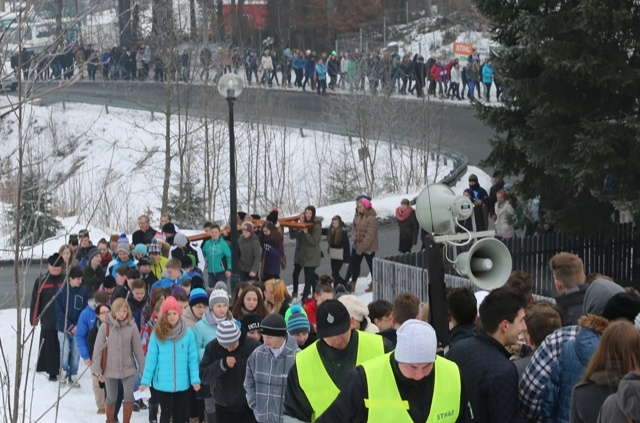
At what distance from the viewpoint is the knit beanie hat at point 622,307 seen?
268 inches

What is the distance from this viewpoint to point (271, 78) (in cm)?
4978

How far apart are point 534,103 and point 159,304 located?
7121 mm

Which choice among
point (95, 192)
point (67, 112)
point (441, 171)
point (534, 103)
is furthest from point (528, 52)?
point (67, 112)

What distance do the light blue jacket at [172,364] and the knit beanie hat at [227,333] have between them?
1541 mm

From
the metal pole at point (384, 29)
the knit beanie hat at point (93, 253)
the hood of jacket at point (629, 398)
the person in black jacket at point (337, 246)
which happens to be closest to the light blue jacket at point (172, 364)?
the knit beanie hat at point (93, 253)

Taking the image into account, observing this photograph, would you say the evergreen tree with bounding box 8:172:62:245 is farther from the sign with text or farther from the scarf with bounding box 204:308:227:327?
the sign with text

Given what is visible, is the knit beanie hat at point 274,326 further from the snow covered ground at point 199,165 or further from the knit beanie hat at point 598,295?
the snow covered ground at point 199,165

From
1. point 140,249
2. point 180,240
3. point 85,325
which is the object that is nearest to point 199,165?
point 180,240

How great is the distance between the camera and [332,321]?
6871 millimetres

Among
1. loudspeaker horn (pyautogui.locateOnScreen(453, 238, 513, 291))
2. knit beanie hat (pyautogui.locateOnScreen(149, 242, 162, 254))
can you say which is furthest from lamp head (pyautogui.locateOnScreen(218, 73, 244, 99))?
loudspeaker horn (pyautogui.locateOnScreen(453, 238, 513, 291))

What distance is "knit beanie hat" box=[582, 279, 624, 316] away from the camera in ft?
23.6

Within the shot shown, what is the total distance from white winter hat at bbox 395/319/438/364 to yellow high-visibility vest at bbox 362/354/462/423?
0.50ft

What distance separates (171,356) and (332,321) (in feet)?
15.2

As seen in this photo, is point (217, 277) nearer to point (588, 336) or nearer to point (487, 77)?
point (588, 336)
